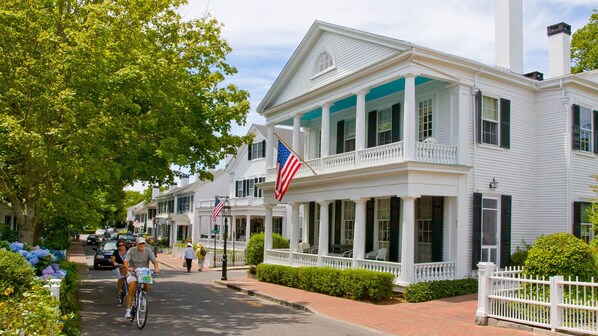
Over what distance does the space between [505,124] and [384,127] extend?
4.55 meters

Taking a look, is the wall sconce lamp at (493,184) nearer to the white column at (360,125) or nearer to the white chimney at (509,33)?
the white column at (360,125)

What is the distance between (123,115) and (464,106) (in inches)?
417

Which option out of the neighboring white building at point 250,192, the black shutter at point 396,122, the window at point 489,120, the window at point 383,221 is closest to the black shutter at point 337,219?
the window at point 383,221

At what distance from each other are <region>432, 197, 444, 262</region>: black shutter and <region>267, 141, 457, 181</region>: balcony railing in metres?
1.54

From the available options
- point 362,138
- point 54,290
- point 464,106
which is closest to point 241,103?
point 362,138

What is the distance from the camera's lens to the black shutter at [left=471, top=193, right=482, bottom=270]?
17.5 metres

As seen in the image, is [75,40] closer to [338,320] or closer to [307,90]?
[338,320]

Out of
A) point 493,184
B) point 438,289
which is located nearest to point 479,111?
point 493,184

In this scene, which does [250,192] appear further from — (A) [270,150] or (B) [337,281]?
(B) [337,281]

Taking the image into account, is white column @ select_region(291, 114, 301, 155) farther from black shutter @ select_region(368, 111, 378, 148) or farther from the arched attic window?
black shutter @ select_region(368, 111, 378, 148)

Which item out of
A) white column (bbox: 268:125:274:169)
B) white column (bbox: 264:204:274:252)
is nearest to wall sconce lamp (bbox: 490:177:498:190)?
white column (bbox: 264:204:274:252)

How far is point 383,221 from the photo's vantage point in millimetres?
21203

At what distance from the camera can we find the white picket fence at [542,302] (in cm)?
1046

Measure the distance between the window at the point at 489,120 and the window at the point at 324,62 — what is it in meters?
6.19
